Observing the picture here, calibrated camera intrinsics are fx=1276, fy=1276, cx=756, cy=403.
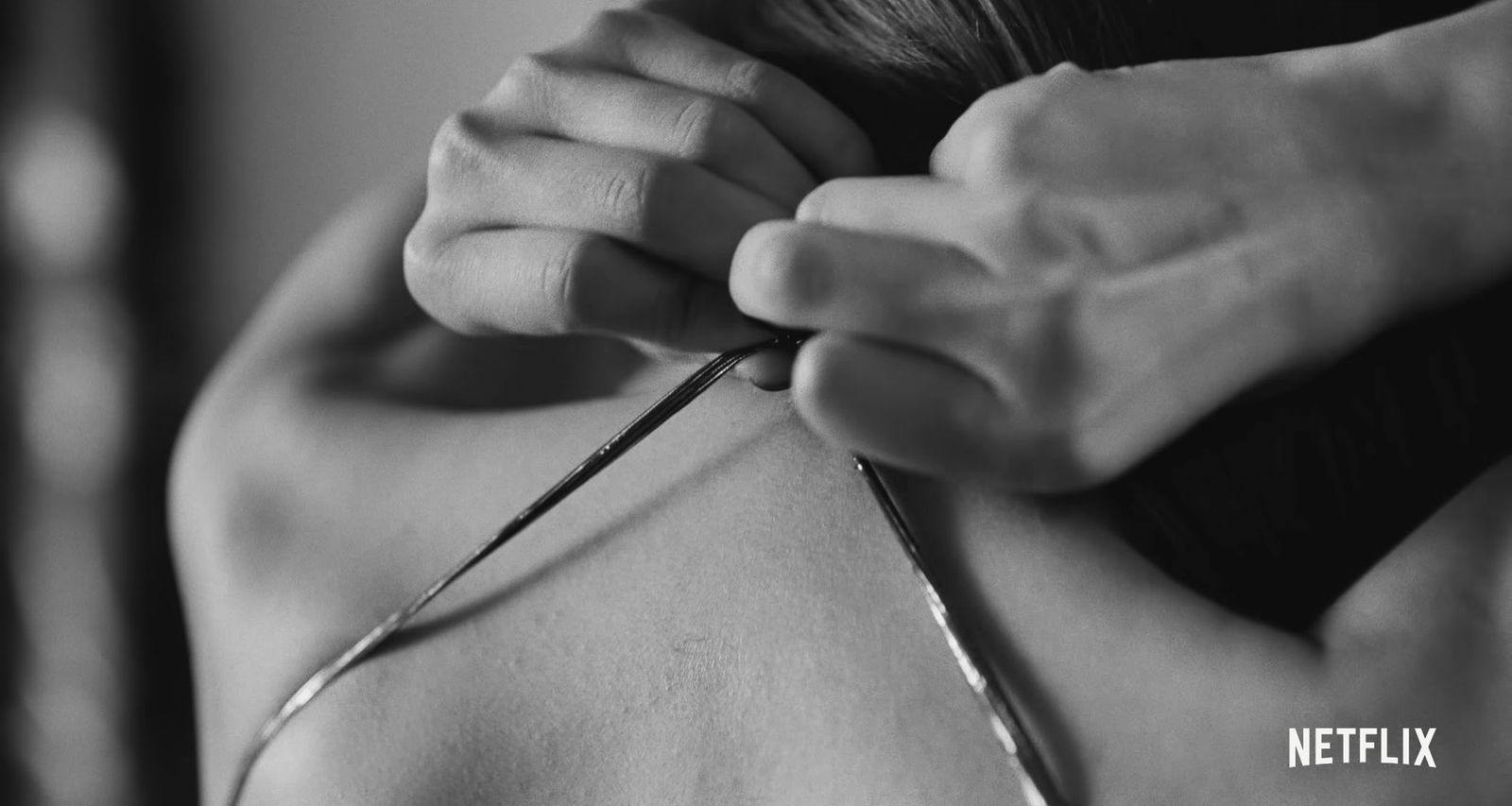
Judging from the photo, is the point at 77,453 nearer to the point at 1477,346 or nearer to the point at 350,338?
the point at 350,338

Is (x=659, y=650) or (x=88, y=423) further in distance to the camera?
(x=88, y=423)

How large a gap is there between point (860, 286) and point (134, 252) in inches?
52.5

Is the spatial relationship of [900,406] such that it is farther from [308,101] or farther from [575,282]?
[308,101]

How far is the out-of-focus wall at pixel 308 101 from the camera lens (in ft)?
4.27

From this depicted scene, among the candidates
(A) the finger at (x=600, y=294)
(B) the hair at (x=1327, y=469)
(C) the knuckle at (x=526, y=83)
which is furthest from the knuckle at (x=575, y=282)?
(B) the hair at (x=1327, y=469)

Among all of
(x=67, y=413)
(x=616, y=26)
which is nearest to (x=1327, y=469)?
(x=616, y=26)

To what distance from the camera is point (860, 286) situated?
0.43 meters

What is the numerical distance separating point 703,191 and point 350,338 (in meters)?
0.42

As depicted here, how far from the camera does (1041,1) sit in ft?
1.85

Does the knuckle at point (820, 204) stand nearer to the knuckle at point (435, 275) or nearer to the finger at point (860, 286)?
the finger at point (860, 286)

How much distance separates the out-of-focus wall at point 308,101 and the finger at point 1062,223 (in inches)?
34.6

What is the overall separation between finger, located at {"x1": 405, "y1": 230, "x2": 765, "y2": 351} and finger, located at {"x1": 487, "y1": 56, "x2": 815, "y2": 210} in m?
0.05

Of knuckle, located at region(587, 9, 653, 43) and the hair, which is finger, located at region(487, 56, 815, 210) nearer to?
knuckle, located at region(587, 9, 653, 43)

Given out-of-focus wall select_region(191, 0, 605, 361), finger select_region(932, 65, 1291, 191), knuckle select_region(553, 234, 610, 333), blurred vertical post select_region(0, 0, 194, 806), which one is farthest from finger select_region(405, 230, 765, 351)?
blurred vertical post select_region(0, 0, 194, 806)
